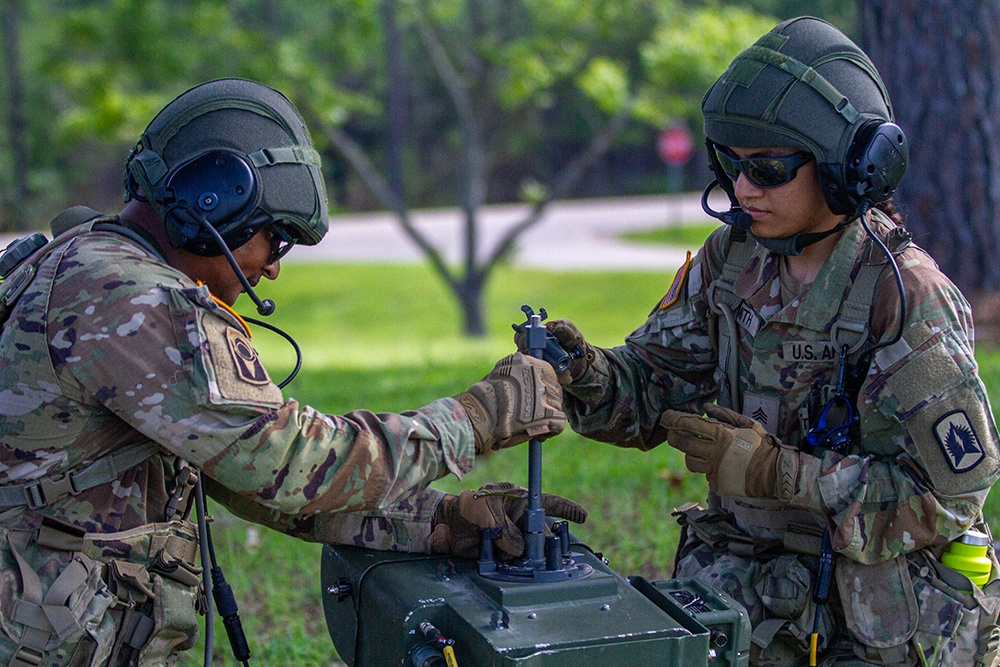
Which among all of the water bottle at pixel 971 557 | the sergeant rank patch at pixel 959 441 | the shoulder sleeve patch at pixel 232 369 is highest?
the shoulder sleeve patch at pixel 232 369

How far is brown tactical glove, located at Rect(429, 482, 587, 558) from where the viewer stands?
325 cm

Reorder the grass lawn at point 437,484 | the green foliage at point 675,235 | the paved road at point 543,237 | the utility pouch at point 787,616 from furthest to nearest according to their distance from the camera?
the green foliage at point 675,235
the paved road at point 543,237
the grass lawn at point 437,484
the utility pouch at point 787,616

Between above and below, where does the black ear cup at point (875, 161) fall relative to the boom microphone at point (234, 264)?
above

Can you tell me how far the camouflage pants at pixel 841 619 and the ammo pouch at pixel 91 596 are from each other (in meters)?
1.63

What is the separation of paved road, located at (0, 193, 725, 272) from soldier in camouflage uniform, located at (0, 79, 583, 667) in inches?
883

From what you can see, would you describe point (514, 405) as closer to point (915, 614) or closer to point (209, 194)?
point (209, 194)

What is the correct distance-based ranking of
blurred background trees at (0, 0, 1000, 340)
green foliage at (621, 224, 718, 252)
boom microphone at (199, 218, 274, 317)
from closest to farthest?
boom microphone at (199, 218, 274, 317) → blurred background trees at (0, 0, 1000, 340) → green foliage at (621, 224, 718, 252)

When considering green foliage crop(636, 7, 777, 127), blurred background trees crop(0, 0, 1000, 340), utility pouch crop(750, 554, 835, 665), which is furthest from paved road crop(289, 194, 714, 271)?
utility pouch crop(750, 554, 835, 665)

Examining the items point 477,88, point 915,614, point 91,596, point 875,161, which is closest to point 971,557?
point 915,614

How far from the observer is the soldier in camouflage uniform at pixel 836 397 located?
127 inches

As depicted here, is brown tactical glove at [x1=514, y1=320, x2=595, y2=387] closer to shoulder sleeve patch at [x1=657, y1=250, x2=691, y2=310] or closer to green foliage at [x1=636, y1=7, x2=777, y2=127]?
shoulder sleeve patch at [x1=657, y1=250, x2=691, y2=310]

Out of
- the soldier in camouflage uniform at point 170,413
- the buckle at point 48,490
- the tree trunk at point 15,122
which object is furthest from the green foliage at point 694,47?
the tree trunk at point 15,122

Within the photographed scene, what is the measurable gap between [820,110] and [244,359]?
5.61 ft

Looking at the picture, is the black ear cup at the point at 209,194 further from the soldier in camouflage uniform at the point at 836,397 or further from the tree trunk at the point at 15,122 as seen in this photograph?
the tree trunk at the point at 15,122
